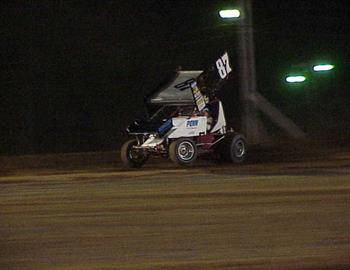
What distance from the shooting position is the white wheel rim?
2506cm

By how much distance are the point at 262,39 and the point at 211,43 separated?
13.5 ft

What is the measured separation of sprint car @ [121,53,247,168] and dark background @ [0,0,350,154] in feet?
25.3

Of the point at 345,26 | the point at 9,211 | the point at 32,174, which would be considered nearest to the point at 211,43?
the point at 345,26

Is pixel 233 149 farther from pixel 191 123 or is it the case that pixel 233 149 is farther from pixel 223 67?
pixel 223 67

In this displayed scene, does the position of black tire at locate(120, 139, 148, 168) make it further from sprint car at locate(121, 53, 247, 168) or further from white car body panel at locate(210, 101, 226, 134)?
white car body panel at locate(210, 101, 226, 134)

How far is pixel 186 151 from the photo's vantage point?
82.7ft

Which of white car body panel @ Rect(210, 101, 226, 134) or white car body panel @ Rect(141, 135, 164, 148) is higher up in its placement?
white car body panel @ Rect(210, 101, 226, 134)

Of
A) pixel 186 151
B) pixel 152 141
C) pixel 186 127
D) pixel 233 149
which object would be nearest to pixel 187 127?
pixel 186 127

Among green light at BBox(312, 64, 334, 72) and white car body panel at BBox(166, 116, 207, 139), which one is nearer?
white car body panel at BBox(166, 116, 207, 139)

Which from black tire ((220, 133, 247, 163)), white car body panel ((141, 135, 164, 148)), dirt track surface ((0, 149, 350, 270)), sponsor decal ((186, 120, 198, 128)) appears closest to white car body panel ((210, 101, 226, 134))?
black tire ((220, 133, 247, 163))

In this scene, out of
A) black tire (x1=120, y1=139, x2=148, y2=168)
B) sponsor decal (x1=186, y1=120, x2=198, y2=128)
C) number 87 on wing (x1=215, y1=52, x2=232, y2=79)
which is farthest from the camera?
number 87 on wing (x1=215, y1=52, x2=232, y2=79)

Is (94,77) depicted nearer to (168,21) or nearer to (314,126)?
(168,21)

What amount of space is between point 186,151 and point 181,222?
462 inches

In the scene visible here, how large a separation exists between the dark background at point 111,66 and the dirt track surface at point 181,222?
1481 centimetres
